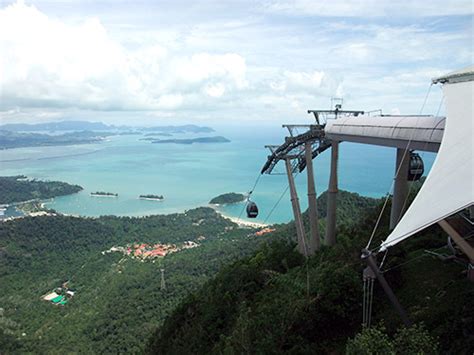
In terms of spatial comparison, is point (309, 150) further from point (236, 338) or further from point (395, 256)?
point (236, 338)

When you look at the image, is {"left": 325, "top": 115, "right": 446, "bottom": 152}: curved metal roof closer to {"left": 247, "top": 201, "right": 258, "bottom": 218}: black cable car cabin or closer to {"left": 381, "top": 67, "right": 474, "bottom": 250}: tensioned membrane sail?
{"left": 381, "top": 67, "right": 474, "bottom": 250}: tensioned membrane sail

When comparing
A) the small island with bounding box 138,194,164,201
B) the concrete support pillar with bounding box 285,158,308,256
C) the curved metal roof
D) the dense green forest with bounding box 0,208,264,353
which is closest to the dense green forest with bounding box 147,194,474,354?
the concrete support pillar with bounding box 285,158,308,256

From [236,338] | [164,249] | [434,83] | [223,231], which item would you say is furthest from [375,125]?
[223,231]

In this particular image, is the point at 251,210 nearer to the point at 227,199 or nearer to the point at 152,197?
the point at 227,199

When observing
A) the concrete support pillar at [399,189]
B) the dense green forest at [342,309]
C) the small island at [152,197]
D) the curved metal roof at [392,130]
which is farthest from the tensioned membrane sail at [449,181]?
the small island at [152,197]

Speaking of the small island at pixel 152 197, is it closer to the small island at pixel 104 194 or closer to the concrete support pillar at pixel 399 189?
the small island at pixel 104 194

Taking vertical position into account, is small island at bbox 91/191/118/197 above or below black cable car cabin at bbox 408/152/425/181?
below
